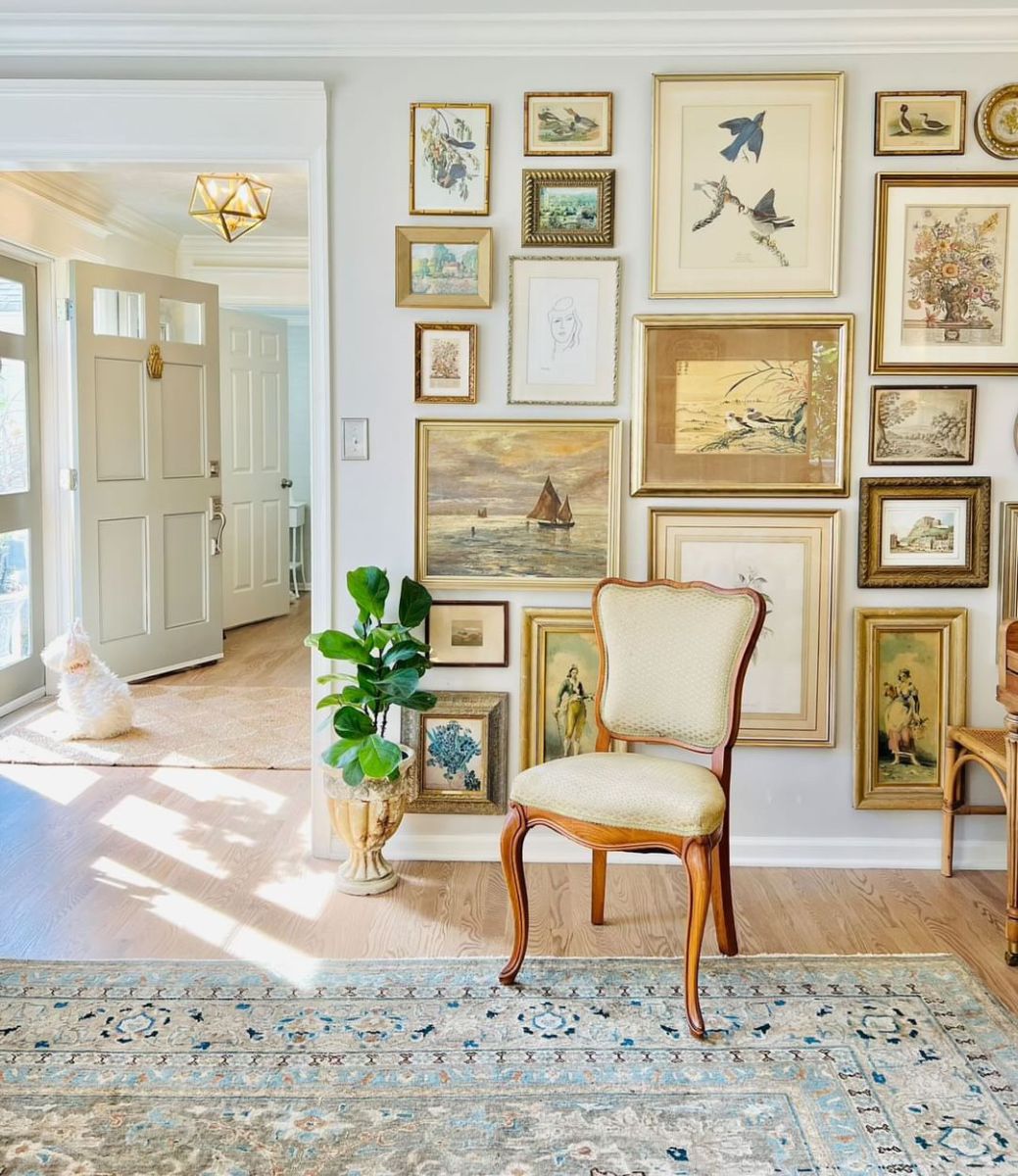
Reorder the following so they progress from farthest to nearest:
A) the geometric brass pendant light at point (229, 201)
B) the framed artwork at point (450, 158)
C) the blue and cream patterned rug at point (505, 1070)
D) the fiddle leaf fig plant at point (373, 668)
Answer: the geometric brass pendant light at point (229, 201) < the framed artwork at point (450, 158) < the fiddle leaf fig plant at point (373, 668) < the blue and cream patterned rug at point (505, 1070)

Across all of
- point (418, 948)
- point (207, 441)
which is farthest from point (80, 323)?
point (418, 948)

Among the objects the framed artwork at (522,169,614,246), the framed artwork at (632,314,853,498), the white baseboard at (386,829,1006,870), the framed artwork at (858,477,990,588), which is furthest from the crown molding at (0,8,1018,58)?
the white baseboard at (386,829,1006,870)

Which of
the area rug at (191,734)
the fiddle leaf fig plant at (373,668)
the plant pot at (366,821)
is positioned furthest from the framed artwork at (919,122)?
the area rug at (191,734)

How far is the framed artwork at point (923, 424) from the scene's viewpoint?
3.35m

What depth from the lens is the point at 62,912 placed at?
3047 millimetres

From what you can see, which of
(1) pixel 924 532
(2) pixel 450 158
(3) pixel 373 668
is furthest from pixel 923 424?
(3) pixel 373 668

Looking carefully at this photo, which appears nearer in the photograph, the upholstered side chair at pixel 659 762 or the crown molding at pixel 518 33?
the upholstered side chair at pixel 659 762

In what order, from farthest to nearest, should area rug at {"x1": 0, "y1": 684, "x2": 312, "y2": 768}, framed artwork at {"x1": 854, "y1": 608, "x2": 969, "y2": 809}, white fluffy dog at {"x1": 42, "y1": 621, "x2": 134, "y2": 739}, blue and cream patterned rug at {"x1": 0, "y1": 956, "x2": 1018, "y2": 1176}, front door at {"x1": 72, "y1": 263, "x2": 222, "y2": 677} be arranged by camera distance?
front door at {"x1": 72, "y1": 263, "x2": 222, "y2": 677}, white fluffy dog at {"x1": 42, "y1": 621, "x2": 134, "y2": 739}, area rug at {"x1": 0, "y1": 684, "x2": 312, "y2": 768}, framed artwork at {"x1": 854, "y1": 608, "x2": 969, "y2": 809}, blue and cream patterned rug at {"x1": 0, "y1": 956, "x2": 1018, "y2": 1176}

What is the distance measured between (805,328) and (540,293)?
789 millimetres

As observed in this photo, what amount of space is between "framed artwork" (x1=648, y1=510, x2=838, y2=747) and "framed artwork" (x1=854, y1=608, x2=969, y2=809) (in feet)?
0.39

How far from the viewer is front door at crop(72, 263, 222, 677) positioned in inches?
214

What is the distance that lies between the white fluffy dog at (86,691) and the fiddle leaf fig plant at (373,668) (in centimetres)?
197

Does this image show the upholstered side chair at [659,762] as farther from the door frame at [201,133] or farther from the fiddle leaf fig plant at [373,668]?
the door frame at [201,133]

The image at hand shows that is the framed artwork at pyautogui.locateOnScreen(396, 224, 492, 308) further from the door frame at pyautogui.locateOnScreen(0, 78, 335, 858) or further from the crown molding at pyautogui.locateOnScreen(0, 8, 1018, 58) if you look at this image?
the crown molding at pyautogui.locateOnScreen(0, 8, 1018, 58)
